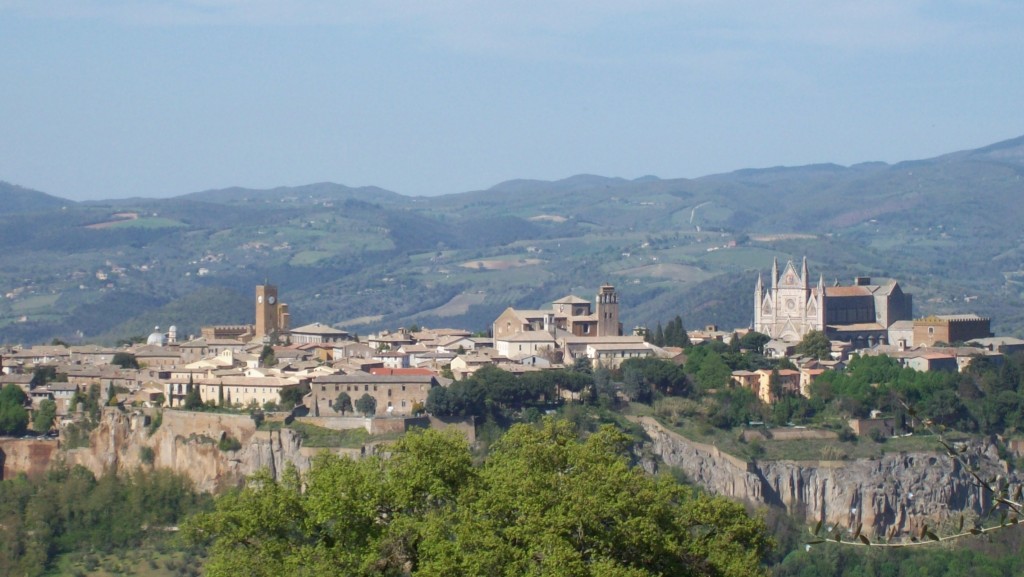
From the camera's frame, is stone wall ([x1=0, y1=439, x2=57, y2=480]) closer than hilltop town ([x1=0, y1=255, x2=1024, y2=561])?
No

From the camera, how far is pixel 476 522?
77.6 ft

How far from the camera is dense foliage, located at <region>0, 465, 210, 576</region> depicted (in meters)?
51.6

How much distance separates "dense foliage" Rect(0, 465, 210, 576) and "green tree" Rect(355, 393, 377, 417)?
521cm

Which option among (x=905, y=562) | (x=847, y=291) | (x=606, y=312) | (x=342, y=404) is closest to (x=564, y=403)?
(x=342, y=404)

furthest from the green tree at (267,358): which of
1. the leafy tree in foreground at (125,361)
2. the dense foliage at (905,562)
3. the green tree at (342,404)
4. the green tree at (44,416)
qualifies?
the dense foliage at (905,562)

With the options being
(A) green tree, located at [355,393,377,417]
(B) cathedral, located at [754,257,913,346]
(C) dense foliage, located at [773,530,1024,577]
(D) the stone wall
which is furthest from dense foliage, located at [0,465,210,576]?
(B) cathedral, located at [754,257,913,346]

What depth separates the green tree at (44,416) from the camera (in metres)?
59.2

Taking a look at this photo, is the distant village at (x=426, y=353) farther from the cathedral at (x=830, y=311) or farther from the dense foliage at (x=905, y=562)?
the dense foliage at (x=905, y=562)

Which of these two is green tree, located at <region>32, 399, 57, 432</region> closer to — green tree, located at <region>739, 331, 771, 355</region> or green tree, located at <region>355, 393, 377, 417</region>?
green tree, located at <region>355, 393, 377, 417</region>

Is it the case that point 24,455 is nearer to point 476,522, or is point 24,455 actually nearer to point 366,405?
point 366,405

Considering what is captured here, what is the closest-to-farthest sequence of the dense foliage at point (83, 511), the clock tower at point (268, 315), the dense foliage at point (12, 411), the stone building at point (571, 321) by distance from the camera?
the dense foliage at point (83, 511), the dense foliage at point (12, 411), the stone building at point (571, 321), the clock tower at point (268, 315)

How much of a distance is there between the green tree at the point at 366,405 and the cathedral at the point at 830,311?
25.5 metres

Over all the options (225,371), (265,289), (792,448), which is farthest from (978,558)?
(265,289)

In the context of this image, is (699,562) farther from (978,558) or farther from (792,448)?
(792,448)
